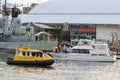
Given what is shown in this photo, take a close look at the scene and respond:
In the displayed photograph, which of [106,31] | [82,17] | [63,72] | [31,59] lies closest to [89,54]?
[31,59]

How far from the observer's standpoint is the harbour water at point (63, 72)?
4656 centimetres

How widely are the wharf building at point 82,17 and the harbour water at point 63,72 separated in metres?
43.1

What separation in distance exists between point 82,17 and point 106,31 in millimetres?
10657

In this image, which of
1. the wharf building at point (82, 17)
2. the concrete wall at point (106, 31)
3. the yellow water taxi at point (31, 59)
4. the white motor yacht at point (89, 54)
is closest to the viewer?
the yellow water taxi at point (31, 59)

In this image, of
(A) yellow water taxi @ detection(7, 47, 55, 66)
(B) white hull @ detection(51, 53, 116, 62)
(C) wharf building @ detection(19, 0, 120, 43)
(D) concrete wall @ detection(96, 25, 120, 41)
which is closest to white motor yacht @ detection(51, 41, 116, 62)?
(B) white hull @ detection(51, 53, 116, 62)

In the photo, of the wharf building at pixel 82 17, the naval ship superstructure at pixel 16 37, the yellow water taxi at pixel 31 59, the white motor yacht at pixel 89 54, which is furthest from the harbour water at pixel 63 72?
the wharf building at pixel 82 17

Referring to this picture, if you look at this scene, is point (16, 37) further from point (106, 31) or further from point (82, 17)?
point (82, 17)

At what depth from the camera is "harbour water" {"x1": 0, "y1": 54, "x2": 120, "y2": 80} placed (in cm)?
4656

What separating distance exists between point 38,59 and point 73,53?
13214 mm

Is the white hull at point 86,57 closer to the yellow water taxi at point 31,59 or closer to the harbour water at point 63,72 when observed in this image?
the harbour water at point 63,72

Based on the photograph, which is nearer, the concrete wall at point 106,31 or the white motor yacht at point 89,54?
the white motor yacht at point 89,54

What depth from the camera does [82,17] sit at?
120125mm

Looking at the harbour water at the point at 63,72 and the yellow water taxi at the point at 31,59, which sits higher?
the yellow water taxi at the point at 31,59

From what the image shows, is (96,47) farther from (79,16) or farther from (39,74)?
(79,16)
